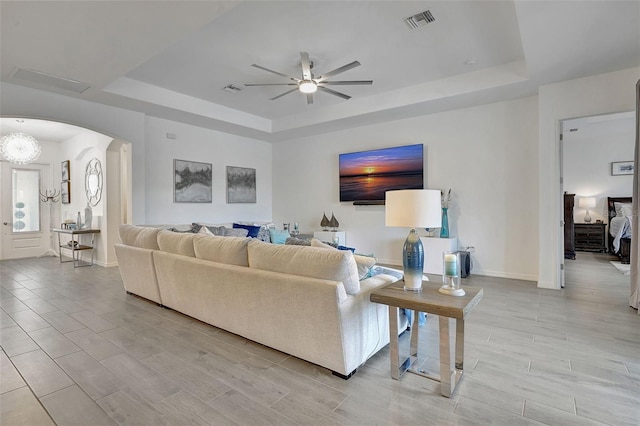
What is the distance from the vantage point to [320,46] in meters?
3.78

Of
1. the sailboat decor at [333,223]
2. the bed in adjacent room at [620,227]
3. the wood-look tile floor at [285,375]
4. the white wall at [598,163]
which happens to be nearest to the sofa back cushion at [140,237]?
the wood-look tile floor at [285,375]

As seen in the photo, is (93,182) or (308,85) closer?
(308,85)

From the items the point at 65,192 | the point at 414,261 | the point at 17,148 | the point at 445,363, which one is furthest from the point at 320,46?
the point at 65,192

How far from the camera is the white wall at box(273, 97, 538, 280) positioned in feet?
15.9

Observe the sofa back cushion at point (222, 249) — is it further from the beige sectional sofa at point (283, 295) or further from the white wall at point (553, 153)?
the white wall at point (553, 153)

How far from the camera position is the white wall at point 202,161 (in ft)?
19.3

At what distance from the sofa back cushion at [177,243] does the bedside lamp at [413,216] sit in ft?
6.76

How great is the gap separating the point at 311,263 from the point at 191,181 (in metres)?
5.09

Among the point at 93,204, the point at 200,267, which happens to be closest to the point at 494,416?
the point at 200,267

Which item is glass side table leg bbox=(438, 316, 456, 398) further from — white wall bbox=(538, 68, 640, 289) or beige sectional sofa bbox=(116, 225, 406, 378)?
white wall bbox=(538, 68, 640, 289)

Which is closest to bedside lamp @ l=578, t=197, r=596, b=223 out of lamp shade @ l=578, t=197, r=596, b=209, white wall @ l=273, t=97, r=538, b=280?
lamp shade @ l=578, t=197, r=596, b=209

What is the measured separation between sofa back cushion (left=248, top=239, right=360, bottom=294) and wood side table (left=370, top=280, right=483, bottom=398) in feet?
0.73

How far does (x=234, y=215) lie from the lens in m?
7.29

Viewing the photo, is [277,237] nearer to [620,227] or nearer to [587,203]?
[620,227]
